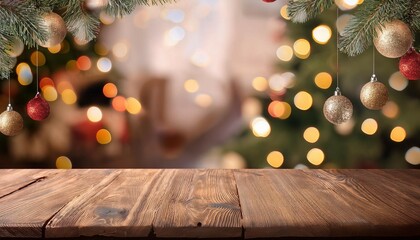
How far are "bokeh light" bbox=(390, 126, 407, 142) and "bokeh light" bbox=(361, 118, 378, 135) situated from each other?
0.08 m

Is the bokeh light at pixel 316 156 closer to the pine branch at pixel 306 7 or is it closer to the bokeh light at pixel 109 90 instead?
the bokeh light at pixel 109 90

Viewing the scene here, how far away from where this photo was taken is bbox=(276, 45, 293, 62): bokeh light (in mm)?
2385

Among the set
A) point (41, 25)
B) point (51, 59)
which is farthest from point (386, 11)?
point (51, 59)

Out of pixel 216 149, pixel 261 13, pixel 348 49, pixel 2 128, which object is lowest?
pixel 216 149

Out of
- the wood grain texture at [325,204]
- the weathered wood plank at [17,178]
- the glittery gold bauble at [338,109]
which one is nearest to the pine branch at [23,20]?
the weathered wood plank at [17,178]

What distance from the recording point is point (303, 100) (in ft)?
7.68

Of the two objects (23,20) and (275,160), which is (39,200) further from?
(275,160)

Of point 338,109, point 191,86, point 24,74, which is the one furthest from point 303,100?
point 24,74

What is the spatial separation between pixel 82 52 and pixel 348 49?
1.58 metres

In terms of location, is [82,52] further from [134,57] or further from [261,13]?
[261,13]

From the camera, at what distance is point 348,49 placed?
1.15 metres

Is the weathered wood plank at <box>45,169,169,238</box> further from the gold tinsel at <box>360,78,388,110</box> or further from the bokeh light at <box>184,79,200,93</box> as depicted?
the bokeh light at <box>184,79,200,93</box>

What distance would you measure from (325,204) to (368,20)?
1.40ft

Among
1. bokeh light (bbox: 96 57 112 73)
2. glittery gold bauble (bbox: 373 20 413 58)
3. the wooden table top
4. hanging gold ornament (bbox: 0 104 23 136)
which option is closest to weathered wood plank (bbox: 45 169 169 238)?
the wooden table top
